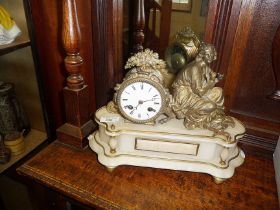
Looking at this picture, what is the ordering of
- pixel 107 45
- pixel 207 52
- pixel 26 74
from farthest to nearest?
pixel 26 74, pixel 107 45, pixel 207 52

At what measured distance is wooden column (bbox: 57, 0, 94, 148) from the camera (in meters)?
0.82

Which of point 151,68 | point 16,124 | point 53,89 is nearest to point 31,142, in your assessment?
point 16,124

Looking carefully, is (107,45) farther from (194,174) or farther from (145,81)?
(194,174)

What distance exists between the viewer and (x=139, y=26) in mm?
962

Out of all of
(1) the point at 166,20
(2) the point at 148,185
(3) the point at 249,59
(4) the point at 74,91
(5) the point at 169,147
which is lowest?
(2) the point at 148,185

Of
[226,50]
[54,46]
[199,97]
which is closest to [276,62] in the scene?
[226,50]

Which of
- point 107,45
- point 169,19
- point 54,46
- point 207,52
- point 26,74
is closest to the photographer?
point 207,52

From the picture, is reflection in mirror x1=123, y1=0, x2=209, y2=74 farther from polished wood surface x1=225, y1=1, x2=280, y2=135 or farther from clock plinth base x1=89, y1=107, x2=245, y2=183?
clock plinth base x1=89, y1=107, x2=245, y2=183

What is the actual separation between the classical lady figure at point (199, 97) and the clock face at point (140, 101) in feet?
0.23

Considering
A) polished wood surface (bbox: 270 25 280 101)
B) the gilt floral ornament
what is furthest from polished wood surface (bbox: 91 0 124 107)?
polished wood surface (bbox: 270 25 280 101)

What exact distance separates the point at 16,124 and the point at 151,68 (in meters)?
0.82

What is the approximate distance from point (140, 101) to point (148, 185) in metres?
0.27

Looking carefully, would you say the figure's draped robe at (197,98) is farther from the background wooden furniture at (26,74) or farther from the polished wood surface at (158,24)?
the background wooden furniture at (26,74)

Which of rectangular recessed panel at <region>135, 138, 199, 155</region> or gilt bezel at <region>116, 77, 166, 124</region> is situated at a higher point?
gilt bezel at <region>116, 77, 166, 124</region>
